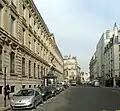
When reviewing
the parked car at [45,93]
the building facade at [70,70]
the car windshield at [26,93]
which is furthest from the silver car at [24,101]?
the building facade at [70,70]

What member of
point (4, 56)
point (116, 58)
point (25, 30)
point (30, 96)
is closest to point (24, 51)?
point (25, 30)

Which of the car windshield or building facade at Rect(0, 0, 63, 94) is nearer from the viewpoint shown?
the car windshield

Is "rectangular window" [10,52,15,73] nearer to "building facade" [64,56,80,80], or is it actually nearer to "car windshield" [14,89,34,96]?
"car windshield" [14,89,34,96]

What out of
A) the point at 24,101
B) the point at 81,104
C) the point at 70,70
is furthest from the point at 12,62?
the point at 70,70

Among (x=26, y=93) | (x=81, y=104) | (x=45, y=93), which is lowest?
(x=81, y=104)

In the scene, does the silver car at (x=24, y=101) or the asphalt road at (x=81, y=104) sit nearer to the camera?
the silver car at (x=24, y=101)

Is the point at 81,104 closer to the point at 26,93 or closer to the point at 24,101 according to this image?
the point at 26,93

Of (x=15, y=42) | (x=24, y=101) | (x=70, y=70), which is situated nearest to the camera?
(x=24, y=101)

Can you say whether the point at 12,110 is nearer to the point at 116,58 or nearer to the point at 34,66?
the point at 34,66

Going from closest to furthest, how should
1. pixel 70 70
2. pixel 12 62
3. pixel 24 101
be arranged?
pixel 24 101 < pixel 12 62 < pixel 70 70

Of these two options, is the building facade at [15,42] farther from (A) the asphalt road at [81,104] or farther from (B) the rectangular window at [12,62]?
(A) the asphalt road at [81,104]

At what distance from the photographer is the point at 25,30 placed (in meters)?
39.7

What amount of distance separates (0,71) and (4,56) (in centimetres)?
180

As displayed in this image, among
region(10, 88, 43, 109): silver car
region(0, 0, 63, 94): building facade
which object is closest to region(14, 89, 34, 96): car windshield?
region(10, 88, 43, 109): silver car
